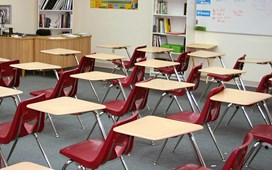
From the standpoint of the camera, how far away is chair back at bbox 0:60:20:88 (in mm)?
6363

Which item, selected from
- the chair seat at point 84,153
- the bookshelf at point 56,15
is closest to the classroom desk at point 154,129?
the chair seat at point 84,153

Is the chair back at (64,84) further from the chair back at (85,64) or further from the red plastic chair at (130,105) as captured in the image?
the chair back at (85,64)

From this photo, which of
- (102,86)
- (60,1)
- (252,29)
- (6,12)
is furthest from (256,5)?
(6,12)

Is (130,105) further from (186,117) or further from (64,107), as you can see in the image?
(64,107)

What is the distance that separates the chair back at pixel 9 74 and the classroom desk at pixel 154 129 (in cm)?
323

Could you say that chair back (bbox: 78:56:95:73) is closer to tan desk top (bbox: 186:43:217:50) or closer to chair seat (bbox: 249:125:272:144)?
tan desk top (bbox: 186:43:217:50)

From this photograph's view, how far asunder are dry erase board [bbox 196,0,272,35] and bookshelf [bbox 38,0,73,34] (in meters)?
3.38

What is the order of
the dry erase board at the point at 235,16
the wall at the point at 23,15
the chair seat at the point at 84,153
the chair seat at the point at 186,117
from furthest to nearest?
the wall at the point at 23,15
the dry erase board at the point at 235,16
the chair seat at the point at 186,117
the chair seat at the point at 84,153

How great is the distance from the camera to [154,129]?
3.39 metres

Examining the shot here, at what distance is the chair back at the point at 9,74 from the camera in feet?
→ 20.9

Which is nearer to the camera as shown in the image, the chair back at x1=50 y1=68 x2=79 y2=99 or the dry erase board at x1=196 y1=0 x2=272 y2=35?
the chair back at x1=50 y1=68 x2=79 y2=99

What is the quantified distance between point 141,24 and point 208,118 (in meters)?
6.50

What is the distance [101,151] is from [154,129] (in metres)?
0.44

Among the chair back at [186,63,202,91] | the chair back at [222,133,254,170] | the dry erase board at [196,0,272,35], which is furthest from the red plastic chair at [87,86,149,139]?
the dry erase board at [196,0,272,35]
